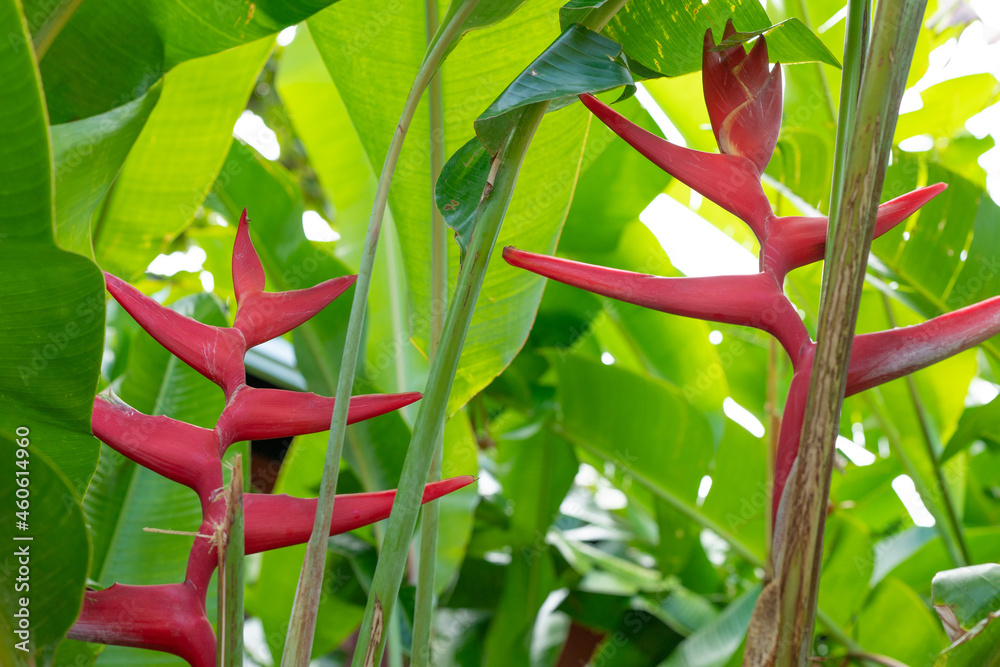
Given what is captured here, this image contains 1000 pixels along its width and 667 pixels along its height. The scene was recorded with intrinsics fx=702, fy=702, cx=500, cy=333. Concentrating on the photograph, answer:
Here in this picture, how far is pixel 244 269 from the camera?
33 centimetres

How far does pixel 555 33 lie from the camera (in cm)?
51

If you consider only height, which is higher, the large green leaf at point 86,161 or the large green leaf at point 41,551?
the large green leaf at point 86,161

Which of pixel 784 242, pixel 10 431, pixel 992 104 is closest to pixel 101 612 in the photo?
pixel 10 431

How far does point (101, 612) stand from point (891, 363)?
307 millimetres

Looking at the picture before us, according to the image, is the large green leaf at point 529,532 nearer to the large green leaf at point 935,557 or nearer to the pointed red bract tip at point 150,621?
the large green leaf at point 935,557

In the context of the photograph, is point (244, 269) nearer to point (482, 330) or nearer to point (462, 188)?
point (462, 188)

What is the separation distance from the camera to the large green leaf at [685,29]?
1.33ft

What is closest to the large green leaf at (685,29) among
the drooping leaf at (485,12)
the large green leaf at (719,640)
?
the drooping leaf at (485,12)

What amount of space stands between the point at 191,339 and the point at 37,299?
65 mm

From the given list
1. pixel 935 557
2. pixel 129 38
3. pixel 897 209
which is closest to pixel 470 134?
pixel 129 38

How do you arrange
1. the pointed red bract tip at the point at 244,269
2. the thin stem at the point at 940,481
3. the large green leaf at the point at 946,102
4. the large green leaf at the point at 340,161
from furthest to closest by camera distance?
the large green leaf at the point at 946,102
the large green leaf at the point at 340,161
the thin stem at the point at 940,481
the pointed red bract tip at the point at 244,269

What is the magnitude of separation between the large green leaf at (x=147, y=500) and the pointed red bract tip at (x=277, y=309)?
0.32m

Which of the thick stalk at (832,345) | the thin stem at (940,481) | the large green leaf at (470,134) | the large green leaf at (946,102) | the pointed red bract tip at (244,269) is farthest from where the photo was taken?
the large green leaf at (946,102)

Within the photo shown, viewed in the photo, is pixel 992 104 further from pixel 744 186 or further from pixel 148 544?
pixel 148 544
